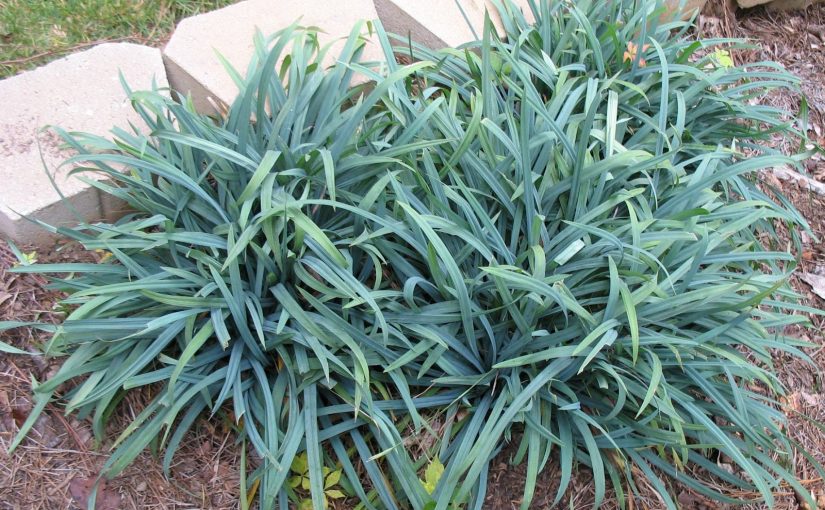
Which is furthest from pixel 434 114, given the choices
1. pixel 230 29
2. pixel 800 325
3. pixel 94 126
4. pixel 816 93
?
pixel 816 93

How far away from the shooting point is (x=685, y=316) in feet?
5.96

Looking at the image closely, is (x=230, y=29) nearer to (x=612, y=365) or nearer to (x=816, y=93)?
(x=612, y=365)

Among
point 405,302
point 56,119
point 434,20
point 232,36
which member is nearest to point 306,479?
point 405,302

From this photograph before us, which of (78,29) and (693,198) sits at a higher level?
(78,29)

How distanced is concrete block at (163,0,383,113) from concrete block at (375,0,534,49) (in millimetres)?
109

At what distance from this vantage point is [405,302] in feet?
5.89

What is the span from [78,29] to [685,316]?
2.20 meters

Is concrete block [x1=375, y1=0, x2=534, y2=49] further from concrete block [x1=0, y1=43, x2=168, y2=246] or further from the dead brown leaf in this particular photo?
the dead brown leaf

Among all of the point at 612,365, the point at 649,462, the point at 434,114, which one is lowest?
the point at 649,462

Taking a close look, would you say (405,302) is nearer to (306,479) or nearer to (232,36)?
(306,479)

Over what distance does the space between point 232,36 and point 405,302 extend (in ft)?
3.58

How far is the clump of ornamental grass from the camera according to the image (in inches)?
A: 63.4

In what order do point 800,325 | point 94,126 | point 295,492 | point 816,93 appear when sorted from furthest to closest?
point 816,93 < point 800,325 < point 94,126 < point 295,492

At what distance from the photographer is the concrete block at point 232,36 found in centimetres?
206
